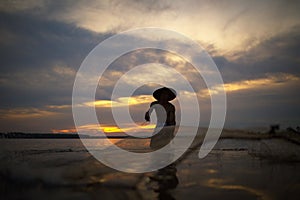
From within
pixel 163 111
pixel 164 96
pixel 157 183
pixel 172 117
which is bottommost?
pixel 157 183

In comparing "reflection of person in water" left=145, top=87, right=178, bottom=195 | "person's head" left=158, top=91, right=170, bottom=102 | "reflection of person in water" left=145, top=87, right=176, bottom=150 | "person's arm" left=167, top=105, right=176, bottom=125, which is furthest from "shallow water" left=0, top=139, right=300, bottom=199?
"person's head" left=158, top=91, right=170, bottom=102

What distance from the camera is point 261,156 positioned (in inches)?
300

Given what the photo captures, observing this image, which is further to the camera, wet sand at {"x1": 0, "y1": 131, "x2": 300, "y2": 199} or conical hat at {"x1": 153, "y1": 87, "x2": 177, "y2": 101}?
conical hat at {"x1": 153, "y1": 87, "x2": 177, "y2": 101}

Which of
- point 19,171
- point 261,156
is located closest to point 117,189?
point 19,171

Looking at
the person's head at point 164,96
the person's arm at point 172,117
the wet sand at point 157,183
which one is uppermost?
the person's head at point 164,96

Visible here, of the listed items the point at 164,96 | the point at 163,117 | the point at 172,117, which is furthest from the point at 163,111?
the point at 164,96

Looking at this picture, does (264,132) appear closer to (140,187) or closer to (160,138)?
(160,138)

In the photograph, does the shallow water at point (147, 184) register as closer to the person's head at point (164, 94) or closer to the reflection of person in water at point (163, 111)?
the reflection of person in water at point (163, 111)

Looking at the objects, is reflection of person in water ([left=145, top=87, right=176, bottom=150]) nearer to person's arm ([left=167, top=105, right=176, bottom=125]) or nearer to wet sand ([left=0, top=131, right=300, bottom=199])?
person's arm ([left=167, top=105, right=176, bottom=125])

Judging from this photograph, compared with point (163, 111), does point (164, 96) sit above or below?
above

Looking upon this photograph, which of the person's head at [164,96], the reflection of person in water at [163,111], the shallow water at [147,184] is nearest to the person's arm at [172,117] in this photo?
the reflection of person in water at [163,111]

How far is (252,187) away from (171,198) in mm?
1470

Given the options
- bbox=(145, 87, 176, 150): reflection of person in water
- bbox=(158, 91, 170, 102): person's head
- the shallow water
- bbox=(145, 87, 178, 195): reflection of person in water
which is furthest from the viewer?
bbox=(158, 91, 170, 102): person's head

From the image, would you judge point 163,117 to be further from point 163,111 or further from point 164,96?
point 164,96
